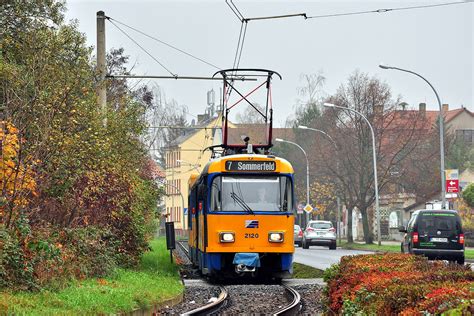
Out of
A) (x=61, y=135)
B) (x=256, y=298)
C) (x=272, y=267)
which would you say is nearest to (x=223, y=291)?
(x=256, y=298)

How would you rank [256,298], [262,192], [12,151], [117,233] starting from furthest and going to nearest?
[117,233] < [262,192] < [256,298] < [12,151]

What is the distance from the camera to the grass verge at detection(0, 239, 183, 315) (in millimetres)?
14125

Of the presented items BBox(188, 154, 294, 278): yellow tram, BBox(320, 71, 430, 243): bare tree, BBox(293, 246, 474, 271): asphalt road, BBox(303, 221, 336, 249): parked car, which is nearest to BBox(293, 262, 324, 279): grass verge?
BBox(293, 246, 474, 271): asphalt road

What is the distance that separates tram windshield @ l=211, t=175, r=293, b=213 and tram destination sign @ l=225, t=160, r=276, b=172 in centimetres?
20

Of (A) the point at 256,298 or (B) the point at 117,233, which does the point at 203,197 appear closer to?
(B) the point at 117,233

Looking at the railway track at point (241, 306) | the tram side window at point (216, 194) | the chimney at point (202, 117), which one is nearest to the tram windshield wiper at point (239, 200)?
the tram side window at point (216, 194)

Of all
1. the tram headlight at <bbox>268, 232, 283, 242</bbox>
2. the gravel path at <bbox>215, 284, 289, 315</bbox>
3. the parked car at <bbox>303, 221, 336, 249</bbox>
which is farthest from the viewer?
the parked car at <bbox>303, 221, 336, 249</bbox>

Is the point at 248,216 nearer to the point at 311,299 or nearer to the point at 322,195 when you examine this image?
the point at 311,299

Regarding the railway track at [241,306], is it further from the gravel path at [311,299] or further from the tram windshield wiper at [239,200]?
the tram windshield wiper at [239,200]

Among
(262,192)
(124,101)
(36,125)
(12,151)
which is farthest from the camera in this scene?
(124,101)

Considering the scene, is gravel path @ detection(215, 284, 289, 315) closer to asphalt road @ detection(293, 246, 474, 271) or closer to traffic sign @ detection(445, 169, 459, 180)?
asphalt road @ detection(293, 246, 474, 271)

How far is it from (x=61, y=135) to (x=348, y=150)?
51.0m

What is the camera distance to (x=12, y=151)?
17.2 meters

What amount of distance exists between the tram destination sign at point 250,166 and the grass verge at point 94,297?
4.13m
